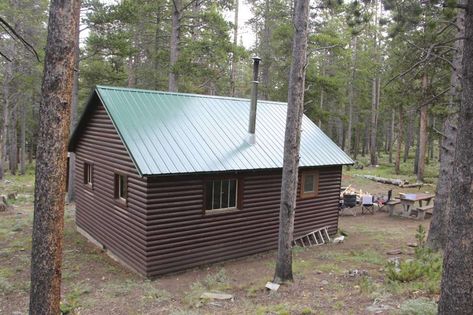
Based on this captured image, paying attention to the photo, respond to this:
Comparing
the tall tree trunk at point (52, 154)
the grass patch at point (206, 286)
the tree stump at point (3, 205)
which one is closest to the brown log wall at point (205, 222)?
the grass patch at point (206, 286)

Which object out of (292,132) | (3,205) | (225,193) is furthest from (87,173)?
(292,132)

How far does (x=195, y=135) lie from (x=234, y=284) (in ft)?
14.4

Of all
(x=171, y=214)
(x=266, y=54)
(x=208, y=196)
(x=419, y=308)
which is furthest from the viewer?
(x=266, y=54)

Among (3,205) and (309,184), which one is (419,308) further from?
(3,205)

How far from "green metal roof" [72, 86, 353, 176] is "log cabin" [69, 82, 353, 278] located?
4 centimetres

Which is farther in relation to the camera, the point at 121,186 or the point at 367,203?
the point at 367,203

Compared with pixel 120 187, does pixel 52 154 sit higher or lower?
higher

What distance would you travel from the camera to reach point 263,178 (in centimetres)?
1216

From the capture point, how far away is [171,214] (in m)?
10.3

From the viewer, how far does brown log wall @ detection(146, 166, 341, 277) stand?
10.1m

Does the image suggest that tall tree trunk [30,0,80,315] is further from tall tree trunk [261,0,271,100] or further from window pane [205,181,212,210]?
tall tree trunk [261,0,271,100]

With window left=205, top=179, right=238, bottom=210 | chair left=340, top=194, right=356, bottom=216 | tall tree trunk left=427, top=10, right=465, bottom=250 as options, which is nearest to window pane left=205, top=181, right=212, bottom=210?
window left=205, top=179, right=238, bottom=210

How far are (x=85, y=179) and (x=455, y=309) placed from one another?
481 inches

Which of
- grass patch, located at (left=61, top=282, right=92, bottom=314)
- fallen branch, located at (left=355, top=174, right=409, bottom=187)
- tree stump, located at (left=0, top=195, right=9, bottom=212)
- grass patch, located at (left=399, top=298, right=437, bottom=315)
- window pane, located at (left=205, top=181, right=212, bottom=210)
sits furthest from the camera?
fallen branch, located at (left=355, top=174, right=409, bottom=187)
